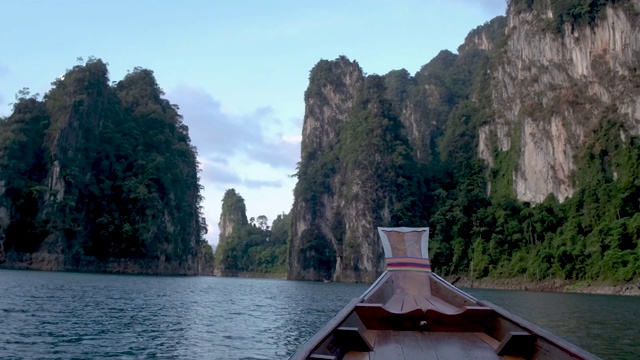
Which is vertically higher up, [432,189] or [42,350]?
[432,189]

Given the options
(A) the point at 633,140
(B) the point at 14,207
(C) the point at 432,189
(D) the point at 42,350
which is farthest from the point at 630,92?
(B) the point at 14,207

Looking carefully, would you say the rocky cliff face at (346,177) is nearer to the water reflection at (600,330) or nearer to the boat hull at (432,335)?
the water reflection at (600,330)

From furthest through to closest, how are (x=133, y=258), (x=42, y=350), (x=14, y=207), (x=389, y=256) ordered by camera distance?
(x=133, y=258)
(x=14, y=207)
(x=42, y=350)
(x=389, y=256)

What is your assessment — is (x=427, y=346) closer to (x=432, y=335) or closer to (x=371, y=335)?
(x=432, y=335)

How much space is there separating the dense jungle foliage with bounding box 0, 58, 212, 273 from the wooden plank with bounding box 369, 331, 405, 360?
6382 centimetres

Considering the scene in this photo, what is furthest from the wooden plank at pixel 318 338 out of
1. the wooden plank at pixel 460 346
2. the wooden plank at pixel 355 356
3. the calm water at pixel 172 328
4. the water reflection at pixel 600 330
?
the water reflection at pixel 600 330

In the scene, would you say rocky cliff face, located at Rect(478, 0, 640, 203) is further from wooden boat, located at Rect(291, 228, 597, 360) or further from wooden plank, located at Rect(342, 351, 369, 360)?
wooden plank, located at Rect(342, 351, 369, 360)

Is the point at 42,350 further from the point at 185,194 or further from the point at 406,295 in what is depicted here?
the point at 185,194

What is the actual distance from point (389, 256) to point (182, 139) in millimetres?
85769

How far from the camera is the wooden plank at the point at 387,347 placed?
18.8ft

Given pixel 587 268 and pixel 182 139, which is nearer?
pixel 587 268

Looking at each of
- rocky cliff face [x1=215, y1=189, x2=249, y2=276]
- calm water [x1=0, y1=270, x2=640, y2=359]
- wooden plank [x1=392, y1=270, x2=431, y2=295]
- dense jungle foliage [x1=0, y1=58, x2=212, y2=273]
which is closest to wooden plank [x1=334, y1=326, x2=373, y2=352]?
wooden plank [x1=392, y1=270, x2=431, y2=295]

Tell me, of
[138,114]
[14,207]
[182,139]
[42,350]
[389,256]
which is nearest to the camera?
[389,256]

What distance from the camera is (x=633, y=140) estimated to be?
55312 millimetres
